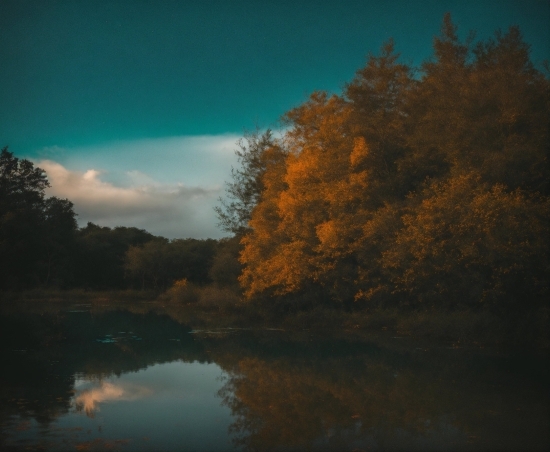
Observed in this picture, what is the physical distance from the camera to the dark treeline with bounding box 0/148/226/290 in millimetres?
60312

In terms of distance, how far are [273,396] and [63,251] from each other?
206 ft

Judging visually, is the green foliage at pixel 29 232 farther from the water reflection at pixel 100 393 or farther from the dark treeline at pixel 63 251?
the water reflection at pixel 100 393

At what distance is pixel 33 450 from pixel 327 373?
29.3 ft

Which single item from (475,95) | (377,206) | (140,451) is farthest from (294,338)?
(140,451)

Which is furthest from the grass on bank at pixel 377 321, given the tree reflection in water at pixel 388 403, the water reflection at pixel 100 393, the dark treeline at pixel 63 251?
the water reflection at pixel 100 393

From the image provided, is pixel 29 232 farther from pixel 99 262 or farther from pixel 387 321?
pixel 387 321

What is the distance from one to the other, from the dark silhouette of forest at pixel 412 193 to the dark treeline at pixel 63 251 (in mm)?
16250

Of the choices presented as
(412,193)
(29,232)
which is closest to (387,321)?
(412,193)

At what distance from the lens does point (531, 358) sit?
17266mm

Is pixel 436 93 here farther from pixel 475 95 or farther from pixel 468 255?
pixel 468 255

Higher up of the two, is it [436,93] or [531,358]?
[436,93]

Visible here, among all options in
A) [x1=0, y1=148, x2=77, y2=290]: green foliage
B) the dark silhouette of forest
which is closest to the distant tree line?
the dark silhouette of forest

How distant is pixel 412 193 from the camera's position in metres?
26.0

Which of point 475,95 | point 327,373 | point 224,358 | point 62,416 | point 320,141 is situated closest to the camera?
point 62,416
